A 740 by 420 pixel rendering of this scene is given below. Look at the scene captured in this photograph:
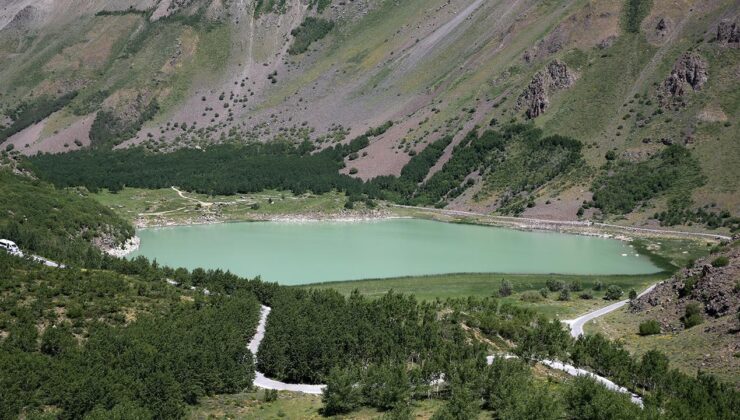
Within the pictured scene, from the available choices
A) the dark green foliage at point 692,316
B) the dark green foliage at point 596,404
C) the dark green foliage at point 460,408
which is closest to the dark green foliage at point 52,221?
the dark green foliage at point 460,408

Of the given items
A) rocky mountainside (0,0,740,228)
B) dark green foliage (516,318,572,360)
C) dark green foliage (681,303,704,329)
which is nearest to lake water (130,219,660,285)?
rocky mountainside (0,0,740,228)

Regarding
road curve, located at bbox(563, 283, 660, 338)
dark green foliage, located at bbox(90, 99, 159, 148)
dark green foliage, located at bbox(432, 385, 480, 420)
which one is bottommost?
road curve, located at bbox(563, 283, 660, 338)

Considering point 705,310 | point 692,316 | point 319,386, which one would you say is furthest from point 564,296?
point 319,386

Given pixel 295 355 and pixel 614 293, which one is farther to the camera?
pixel 614 293

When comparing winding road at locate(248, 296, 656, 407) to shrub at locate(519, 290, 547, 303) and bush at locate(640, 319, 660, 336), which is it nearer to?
bush at locate(640, 319, 660, 336)

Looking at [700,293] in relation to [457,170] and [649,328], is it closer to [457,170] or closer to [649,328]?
[649,328]

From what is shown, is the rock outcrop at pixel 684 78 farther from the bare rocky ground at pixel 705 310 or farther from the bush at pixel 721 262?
the bush at pixel 721 262
